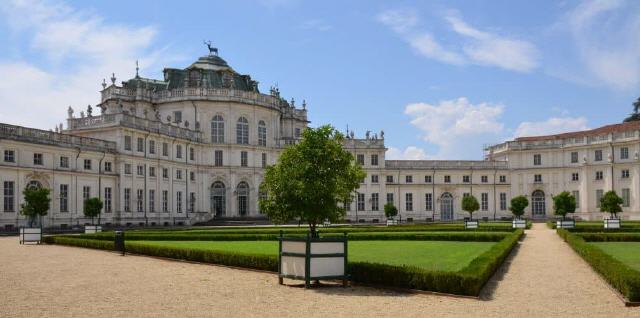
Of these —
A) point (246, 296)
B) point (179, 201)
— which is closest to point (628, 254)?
point (246, 296)

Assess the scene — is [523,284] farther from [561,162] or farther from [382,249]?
[561,162]

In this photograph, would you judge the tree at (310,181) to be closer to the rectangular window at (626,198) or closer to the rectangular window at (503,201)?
the rectangular window at (626,198)

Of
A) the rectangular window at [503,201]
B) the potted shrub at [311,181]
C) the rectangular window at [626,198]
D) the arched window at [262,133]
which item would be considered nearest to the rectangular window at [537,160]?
the rectangular window at [503,201]

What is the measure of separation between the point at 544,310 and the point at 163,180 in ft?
178

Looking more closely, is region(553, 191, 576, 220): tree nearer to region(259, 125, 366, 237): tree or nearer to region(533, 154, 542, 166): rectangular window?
region(533, 154, 542, 166): rectangular window

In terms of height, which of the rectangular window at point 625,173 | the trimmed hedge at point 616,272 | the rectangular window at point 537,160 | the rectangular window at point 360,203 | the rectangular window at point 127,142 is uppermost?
the rectangular window at point 127,142

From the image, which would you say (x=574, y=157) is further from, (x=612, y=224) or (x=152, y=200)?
(x=152, y=200)

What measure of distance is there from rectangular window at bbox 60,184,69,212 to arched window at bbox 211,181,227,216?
22.1m

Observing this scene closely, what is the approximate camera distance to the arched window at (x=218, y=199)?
72.0 meters

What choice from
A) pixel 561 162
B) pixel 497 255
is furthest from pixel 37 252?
pixel 561 162

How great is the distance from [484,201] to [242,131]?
3147cm

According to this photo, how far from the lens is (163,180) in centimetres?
6322

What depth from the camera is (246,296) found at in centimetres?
1459

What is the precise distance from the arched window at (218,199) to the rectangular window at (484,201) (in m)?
31.9
